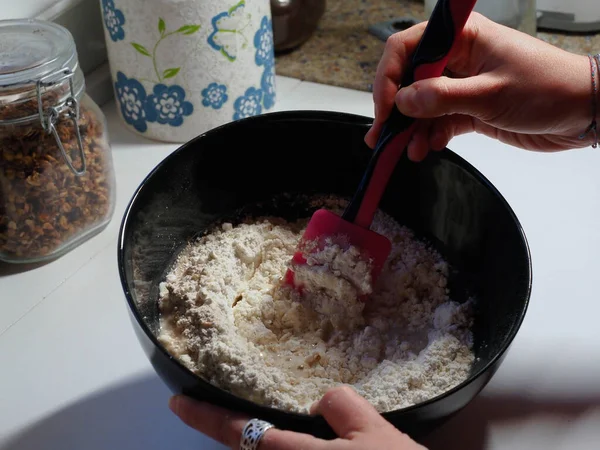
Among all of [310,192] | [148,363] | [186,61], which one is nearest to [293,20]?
[186,61]

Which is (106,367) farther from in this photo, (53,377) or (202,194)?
(202,194)

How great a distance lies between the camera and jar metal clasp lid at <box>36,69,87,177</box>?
2.27ft

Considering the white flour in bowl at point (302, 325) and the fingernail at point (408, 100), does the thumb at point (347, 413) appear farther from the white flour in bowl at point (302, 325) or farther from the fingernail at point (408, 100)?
the fingernail at point (408, 100)

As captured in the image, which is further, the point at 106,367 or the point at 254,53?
the point at 254,53

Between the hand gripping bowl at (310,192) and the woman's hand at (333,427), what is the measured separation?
0.11 feet

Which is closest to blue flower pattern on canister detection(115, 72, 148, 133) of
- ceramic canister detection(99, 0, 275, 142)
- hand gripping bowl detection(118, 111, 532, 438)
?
ceramic canister detection(99, 0, 275, 142)

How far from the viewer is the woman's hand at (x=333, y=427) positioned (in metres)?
0.45

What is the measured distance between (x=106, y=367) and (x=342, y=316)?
0.24m

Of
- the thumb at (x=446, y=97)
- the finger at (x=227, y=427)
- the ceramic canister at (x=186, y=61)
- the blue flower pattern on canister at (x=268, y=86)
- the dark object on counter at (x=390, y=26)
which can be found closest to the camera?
the finger at (x=227, y=427)

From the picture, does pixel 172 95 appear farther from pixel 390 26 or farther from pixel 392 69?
pixel 390 26

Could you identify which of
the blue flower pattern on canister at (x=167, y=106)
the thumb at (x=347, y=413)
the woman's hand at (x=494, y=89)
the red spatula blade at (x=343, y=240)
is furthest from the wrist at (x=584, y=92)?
the blue flower pattern on canister at (x=167, y=106)

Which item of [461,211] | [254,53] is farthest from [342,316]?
[254,53]

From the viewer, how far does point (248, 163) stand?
2.43ft

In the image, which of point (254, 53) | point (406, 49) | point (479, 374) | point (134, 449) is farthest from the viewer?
point (254, 53)
